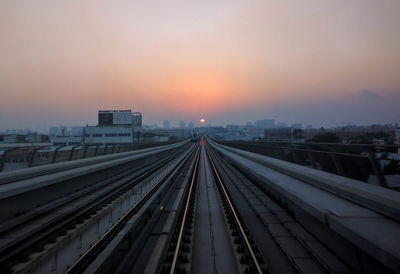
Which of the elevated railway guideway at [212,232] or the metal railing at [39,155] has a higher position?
the metal railing at [39,155]

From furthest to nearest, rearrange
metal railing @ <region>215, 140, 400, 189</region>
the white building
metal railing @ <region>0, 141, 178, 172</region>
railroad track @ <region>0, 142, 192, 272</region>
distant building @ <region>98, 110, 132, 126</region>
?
1. distant building @ <region>98, 110, 132, 126</region>
2. the white building
3. metal railing @ <region>0, 141, 178, 172</region>
4. railroad track @ <region>0, 142, 192, 272</region>
5. metal railing @ <region>215, 140, 400, 189</region>

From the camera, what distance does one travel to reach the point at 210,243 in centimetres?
571

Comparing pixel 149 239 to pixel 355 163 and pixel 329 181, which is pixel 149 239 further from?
pixel 355 163

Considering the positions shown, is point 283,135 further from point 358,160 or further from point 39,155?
point 39,155

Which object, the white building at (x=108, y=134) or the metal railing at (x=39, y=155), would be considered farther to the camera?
the white building at (x=108, y=134)

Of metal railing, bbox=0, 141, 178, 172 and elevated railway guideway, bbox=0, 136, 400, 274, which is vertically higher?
metal railing, bbox=0, 141, 178, 172

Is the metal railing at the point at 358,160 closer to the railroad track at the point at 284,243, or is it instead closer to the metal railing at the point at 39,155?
the railroad track at the point at 284,243

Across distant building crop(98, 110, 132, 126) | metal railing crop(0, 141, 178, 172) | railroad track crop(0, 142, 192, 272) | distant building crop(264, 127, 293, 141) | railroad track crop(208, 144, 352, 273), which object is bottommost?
railroad track crop(208, 144, 352, 273)

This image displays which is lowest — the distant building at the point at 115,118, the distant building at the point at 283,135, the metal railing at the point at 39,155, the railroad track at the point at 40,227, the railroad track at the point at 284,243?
the railroad track at the point at 284,243

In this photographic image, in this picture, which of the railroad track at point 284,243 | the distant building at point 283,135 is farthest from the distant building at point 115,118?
the railroad track at point 284,243

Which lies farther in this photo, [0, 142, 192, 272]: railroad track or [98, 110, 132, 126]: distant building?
[98, 110, 132, 126]: distant building

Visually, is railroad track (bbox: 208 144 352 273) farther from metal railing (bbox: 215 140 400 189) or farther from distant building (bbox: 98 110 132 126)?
distant building (bbox: 98 110 132 126)

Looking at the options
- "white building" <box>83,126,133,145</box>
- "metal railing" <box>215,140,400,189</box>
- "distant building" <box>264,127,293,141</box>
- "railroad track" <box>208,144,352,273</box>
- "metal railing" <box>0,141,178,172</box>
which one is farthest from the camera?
"white building" <box>83,126,133,145</box>

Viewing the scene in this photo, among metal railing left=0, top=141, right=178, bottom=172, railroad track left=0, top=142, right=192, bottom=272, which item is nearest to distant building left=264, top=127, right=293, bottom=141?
metal railing left=0, top=141, right=178, bottom=172
